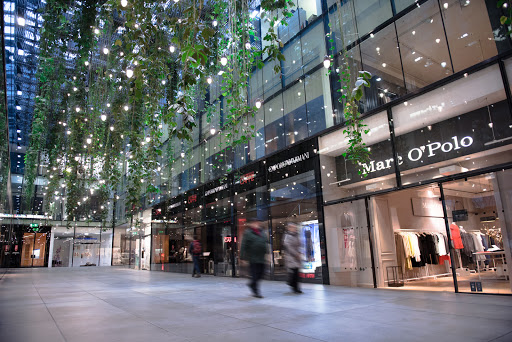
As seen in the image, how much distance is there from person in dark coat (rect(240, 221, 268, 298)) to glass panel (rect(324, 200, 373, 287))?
277 centimetres

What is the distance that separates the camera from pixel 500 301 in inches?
189

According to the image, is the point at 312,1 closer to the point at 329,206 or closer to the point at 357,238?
the point at 329,206

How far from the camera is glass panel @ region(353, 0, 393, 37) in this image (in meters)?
7.47

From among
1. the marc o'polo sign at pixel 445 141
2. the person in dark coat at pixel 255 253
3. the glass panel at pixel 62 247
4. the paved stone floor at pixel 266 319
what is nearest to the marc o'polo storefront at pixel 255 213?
the marc o'polo sign at pixel 445 141

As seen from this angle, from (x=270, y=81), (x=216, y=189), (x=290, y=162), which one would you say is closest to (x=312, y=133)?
(x=290, y=162)

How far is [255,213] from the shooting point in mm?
10781

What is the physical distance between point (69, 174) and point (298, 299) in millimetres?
7457

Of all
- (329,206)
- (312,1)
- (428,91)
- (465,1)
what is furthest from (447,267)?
(312,1)

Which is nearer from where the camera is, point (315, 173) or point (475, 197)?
point (475, 197)

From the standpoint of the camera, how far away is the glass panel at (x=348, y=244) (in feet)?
25.6

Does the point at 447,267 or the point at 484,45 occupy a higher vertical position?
the point at 484,45

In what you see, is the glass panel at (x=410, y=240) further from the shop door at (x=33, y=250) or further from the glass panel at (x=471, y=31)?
the shop door at (x=33, y=250)

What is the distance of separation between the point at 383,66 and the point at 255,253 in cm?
517

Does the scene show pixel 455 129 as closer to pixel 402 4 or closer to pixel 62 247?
pixel 402 4
